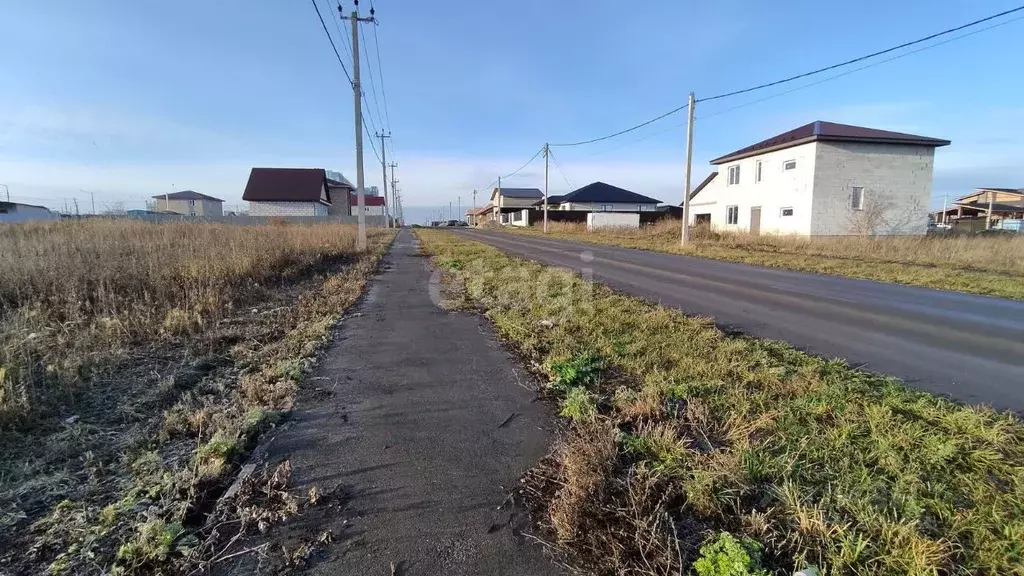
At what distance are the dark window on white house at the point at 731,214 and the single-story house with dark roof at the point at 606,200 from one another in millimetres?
27146

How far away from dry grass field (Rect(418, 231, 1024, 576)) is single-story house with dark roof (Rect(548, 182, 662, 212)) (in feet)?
184

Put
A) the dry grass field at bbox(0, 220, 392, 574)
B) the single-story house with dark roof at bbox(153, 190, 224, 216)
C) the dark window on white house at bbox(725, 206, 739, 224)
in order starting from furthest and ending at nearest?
the single-story house with dark roof at bbox(153, 190, 224, 216)
the dark window on white house at bbox(725, 206, 739, 224)
the dry grass field at bbox(0, 220, 392, 574)

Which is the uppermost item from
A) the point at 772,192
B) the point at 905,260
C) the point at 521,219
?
the point at 772,192

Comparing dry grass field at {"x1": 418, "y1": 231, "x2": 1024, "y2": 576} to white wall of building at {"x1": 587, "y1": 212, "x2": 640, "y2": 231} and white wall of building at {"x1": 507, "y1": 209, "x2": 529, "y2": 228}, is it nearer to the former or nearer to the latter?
white wall of building at {"x1": 587, "y1": 212, "x2": 640, "y2": 231}

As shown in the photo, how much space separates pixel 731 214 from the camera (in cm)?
3156

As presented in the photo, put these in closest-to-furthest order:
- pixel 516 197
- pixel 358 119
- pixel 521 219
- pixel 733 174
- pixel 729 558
Result: pixel 729 558, pixel 358 119, pixel 733 174, pixel 521 219, pixel 516 197

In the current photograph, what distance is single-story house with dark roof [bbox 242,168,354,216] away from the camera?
164 ft

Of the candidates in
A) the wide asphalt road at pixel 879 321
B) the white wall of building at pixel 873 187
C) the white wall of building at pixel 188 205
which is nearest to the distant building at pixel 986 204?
the white wall of building at pixel 873 187

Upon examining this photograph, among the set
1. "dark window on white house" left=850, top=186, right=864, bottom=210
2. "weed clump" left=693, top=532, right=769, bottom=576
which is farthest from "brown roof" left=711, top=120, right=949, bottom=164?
"weed clump" left=693, top=532, right=769, bottom=576

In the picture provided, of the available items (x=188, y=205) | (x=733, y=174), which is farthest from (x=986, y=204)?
(x=188, y=205)

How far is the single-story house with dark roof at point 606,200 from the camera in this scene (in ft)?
194

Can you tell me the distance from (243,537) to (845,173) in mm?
30659

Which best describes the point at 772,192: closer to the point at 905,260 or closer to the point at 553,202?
the point at 905,260

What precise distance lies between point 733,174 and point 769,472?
110ft
